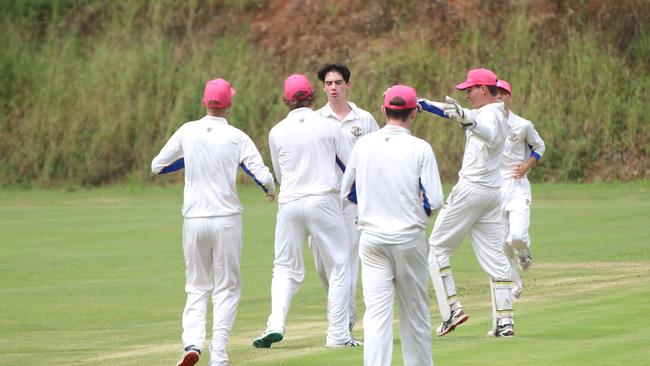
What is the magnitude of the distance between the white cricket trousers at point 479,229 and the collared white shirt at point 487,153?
8cm

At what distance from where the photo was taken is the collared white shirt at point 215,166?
11852mm

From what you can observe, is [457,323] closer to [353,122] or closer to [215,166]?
[353,122]

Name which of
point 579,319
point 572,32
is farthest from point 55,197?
point 579,319

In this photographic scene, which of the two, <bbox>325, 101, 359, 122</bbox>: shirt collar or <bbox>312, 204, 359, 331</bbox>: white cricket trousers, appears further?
<bbox>325, 101, 359, 122</bbox>: shirt collar

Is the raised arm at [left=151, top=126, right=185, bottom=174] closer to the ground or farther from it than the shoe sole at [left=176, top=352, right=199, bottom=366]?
farther from it

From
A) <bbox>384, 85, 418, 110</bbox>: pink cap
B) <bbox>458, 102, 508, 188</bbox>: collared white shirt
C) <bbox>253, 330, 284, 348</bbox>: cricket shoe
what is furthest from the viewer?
<bbox>458, 102, 508, 188</bbox>: collared white shirt

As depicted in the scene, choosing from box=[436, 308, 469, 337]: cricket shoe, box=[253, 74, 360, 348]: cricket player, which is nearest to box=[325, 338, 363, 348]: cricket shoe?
box=[253, 74, 360, 348]: cricket player

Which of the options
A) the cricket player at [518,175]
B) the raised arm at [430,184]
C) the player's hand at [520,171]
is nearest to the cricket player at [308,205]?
the raised arm at [430,184]

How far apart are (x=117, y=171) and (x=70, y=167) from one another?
1.31m

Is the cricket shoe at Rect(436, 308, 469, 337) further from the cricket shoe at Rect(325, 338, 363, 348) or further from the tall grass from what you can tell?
the tall grass

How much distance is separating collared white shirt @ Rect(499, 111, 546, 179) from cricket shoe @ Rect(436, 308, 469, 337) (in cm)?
344

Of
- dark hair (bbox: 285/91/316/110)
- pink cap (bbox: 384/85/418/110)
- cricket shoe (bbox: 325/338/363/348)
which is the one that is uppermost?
A: dark hair (bbox: 285/91/316/110)

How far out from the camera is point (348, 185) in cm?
1065

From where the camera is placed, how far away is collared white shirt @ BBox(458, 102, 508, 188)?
43.6 feet
